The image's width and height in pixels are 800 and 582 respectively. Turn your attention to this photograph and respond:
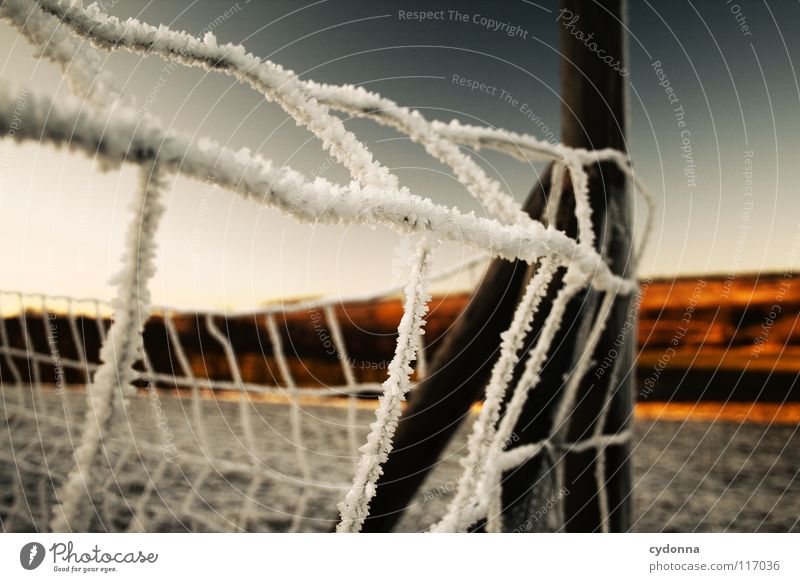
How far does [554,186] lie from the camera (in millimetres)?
330

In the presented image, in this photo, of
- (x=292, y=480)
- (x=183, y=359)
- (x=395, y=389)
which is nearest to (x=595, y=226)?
(x=395, y=389)

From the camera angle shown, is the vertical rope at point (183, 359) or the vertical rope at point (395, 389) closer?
the vertical rope at point (395, 389)

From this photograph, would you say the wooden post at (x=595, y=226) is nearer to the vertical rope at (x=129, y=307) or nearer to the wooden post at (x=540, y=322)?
the wooden post at (x=540, y=322)

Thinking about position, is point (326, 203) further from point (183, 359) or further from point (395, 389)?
point (183, 359)

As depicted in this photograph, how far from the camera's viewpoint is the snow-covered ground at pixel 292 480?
1.28 m

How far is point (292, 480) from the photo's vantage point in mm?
783

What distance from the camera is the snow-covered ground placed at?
1280 millimetres

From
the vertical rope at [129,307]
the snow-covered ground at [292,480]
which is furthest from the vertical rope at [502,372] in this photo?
the snow-covered ground at [292,480]

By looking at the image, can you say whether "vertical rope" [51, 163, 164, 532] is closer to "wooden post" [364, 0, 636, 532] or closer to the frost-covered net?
the frost-covered net

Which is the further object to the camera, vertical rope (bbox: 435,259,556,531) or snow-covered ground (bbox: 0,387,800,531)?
snow-covered ground (bbox: 0,387,800,531)

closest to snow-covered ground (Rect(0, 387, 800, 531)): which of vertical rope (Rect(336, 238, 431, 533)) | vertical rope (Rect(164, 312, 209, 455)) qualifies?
vertical rope (Rect(164, 312, 209, 455))
